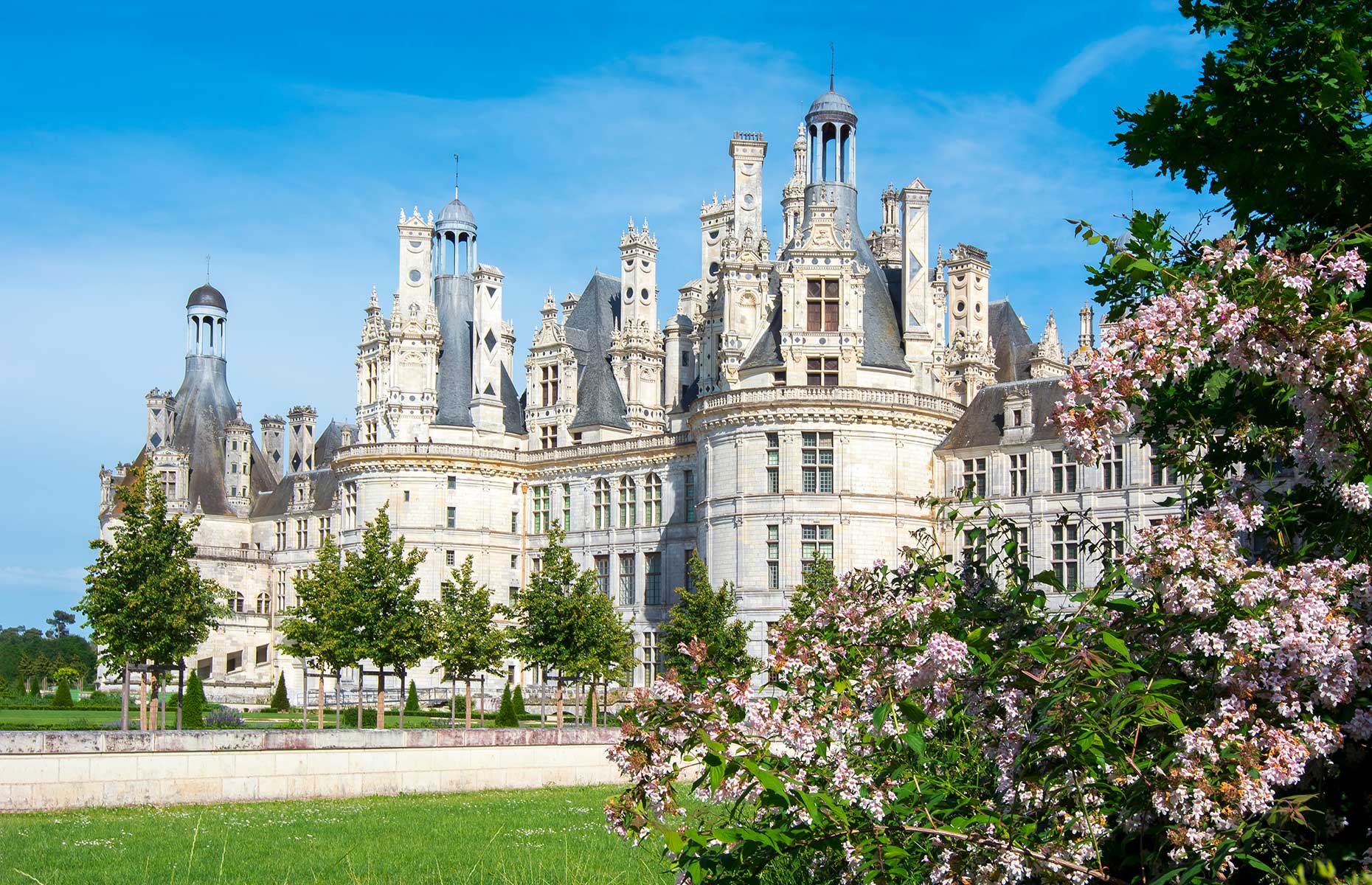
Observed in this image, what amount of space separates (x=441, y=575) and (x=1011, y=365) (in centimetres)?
2409

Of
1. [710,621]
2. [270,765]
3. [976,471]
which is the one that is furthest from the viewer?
[976,471]

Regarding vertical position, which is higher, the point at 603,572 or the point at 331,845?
the point at 603,572

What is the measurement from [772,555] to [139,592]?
65.6 feet

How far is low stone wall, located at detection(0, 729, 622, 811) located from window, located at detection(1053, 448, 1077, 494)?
21.1 m

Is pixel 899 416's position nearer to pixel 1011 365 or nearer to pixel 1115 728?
pixel 1011 365

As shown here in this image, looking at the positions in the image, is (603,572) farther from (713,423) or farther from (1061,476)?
(1061,476)

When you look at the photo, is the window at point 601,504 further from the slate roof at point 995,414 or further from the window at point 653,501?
the slate roof at point 995,414

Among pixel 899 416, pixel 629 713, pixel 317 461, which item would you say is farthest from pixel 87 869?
pixel 317 461

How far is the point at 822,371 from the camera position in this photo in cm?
4844

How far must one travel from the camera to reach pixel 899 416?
47812 millimetres

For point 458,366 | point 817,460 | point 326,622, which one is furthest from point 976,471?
point 458,366

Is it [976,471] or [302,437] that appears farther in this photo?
[302,437]

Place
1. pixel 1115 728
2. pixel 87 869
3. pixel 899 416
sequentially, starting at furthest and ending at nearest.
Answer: pixel 899 416, pixel 87 869, pixel 1115 728

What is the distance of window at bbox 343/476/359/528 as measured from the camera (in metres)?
60.9
